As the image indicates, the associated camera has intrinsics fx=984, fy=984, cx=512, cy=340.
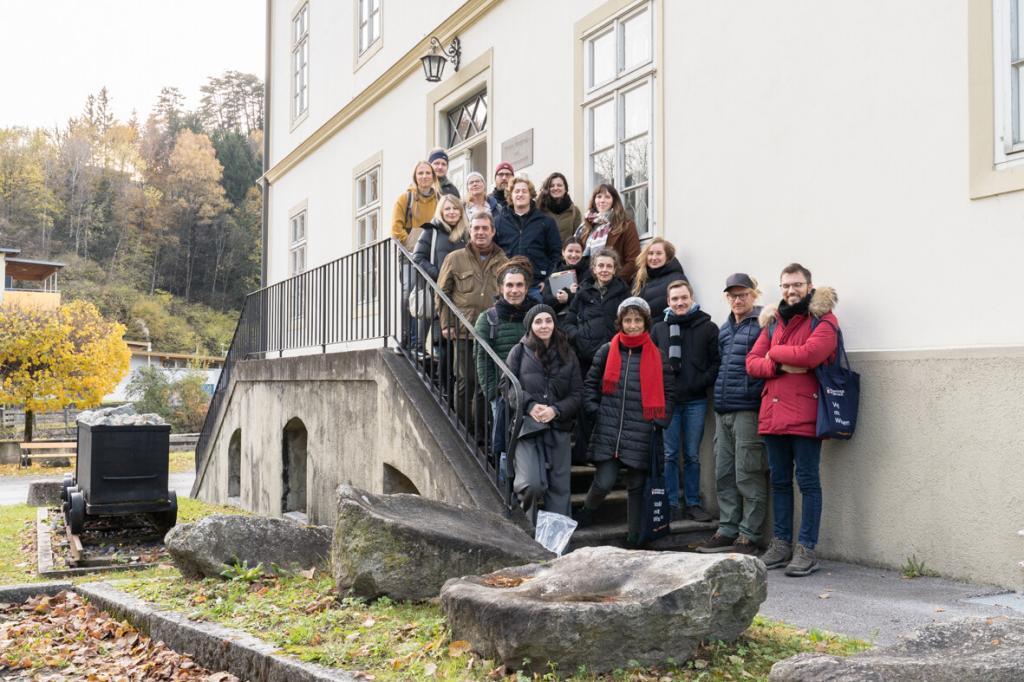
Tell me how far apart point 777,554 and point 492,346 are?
2368mm

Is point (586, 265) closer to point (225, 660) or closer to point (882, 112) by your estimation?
point (882, 112)

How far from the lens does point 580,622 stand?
3.67 m

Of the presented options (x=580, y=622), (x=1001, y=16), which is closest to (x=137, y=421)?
(x=580, y=622)

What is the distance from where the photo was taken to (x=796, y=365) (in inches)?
227

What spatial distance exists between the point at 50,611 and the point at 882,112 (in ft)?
20.3

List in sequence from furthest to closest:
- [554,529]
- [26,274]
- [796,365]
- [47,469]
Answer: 1. [26,274]
2. [47,469]
3. [554,529]
4. [796,365]

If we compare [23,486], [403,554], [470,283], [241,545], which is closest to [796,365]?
[403,554]

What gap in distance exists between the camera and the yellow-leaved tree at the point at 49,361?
2728 cm

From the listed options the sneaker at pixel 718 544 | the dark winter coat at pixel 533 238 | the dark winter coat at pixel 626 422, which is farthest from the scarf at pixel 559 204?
the sneaker at pixel 718 544

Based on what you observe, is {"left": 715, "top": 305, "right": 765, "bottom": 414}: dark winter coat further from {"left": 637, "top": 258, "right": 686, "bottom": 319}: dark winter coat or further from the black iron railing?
the black iron railing

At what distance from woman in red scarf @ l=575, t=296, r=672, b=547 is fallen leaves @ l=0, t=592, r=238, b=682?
8.92ft

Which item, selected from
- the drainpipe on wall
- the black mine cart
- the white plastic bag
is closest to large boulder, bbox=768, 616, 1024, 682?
the white plastic bag

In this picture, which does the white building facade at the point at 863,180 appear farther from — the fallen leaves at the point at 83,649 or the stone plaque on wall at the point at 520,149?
the fallen leaves at the point at 83,649

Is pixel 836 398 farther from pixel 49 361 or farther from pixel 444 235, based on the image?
pixel 49 361
